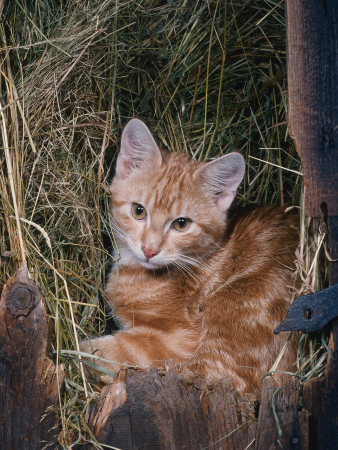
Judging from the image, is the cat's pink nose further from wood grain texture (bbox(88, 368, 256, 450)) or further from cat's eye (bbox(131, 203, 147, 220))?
wood grain texture (bbox(88, 368, 256, 450))

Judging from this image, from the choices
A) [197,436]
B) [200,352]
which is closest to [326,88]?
[200,352]

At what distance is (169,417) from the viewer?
2906 millimetres

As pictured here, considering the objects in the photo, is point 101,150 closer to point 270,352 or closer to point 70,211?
point 70,211

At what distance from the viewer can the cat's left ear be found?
12.5 feet

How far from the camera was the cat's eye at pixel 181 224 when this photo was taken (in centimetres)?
395

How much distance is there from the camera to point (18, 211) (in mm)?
3254

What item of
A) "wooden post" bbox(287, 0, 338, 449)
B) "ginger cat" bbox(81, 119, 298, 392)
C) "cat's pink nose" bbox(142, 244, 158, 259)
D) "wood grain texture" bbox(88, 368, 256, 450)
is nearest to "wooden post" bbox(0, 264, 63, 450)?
"wood grain texture" bbox(88, 368, 256, 450)

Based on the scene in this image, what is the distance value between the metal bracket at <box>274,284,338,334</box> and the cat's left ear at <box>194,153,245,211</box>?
1.21 m

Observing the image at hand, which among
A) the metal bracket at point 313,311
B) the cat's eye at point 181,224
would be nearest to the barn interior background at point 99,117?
the metal bracket at point 313,311

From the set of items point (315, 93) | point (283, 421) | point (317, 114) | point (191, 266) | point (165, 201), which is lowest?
point (283, 421)

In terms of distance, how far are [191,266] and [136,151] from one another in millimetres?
882

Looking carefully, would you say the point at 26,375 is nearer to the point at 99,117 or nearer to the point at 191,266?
the point at 191,266

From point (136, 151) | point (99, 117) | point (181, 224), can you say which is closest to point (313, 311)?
point (181, 224)

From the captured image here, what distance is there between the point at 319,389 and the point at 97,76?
8.00ft
